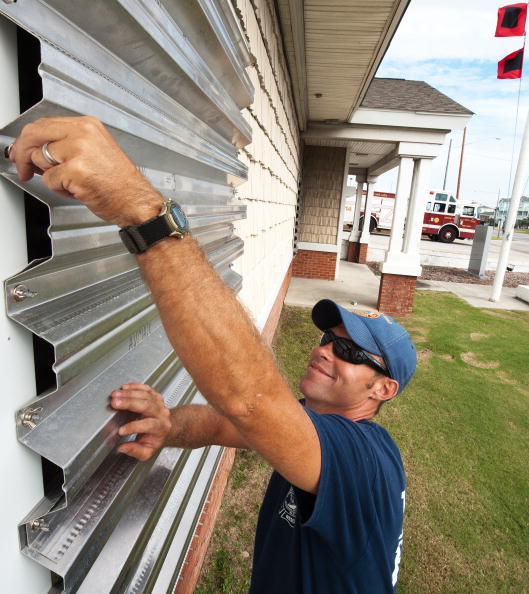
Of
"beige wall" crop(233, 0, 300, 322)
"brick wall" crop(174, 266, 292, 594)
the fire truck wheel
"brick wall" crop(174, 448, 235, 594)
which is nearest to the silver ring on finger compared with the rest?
"brick wall" crop(174, 266, 292, 594)

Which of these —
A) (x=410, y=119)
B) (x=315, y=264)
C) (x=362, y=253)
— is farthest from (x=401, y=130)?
(x=362, y=253)

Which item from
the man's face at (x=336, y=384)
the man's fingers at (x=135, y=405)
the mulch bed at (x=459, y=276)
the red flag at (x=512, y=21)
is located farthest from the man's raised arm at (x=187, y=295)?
the mulch bed at (x=459, y=276)

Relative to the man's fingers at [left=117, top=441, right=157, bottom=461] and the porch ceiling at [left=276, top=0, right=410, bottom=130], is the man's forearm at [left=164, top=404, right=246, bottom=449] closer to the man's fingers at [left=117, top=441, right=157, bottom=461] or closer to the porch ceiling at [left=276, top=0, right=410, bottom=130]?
the man's fingers at [left=117, top=441, right=157, bottom=461]

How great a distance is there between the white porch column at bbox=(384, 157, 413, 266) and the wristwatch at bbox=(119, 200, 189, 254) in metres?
8.61

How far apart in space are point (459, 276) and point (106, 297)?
1680 cm

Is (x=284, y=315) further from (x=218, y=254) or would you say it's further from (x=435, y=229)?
(x=435, y=229)

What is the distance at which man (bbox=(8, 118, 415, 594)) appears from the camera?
30.3 inches

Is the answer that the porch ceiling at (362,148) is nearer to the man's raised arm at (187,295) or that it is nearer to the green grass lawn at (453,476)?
the green grass lawn at (453,476)

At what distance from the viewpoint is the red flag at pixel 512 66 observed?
9.69m

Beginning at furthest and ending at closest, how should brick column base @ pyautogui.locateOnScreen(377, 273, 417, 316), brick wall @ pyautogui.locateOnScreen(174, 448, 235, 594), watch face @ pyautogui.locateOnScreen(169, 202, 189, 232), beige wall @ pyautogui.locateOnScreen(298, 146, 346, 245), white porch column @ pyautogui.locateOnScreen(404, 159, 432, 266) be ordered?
beige wall @ pyautogui.locateOnScreen(298, 146, 346, 245), brick column base @ pyautogui.locateOnScreen(377, 273, 417, 316), white porch column @ pyautogui.locateOnScreen(404, 159, 432, 266), brick wall @ pyautogui.locateOnScreen(174, 448, 235, 594), watch face @ pyautogui.locateOnScreen(169, 202, 189, 232)

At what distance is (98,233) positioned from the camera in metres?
1.02

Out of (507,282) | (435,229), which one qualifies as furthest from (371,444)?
(435,229)

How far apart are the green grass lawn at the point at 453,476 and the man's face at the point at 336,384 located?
6.20 feet

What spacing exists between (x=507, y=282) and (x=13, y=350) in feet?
57.3
